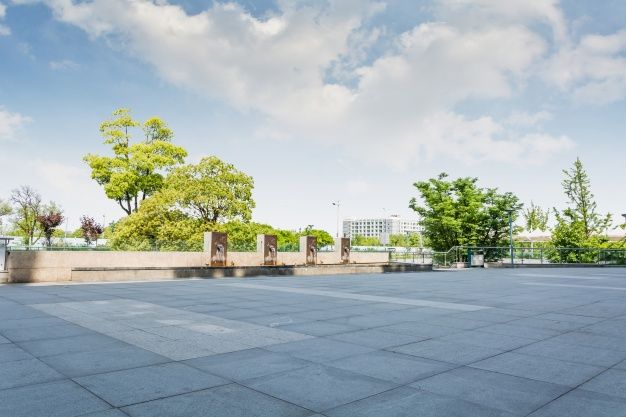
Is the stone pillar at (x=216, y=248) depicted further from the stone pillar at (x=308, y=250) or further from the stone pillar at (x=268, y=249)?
the stone pillar at (x=308, y=250)

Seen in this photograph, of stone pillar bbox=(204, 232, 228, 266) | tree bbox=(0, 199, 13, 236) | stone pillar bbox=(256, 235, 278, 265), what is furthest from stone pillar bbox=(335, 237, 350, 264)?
tree bbox=(0, 199, 13, 236)

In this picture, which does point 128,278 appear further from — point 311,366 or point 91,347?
point 311,366

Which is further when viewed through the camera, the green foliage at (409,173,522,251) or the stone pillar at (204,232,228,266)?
the green foliage at (409,173,522,251)

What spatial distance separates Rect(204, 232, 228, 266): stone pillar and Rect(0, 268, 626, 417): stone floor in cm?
1356

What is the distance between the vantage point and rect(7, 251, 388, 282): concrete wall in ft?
57.1

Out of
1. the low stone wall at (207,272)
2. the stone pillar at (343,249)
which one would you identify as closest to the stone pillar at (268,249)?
the low stone wall at (207,272)

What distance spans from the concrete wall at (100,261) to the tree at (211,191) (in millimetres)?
7721

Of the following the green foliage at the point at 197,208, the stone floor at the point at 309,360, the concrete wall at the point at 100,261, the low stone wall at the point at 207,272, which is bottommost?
the stone floor at the point at 309,360

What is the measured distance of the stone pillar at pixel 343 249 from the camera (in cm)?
3391

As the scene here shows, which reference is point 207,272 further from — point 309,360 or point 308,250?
point 309,360

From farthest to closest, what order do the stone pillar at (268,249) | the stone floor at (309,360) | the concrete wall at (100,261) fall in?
the stone pillar at (268,249) → the concrete wall at (100,261) → the stone floor at (309,360)

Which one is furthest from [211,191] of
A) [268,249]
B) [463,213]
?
[463,213]

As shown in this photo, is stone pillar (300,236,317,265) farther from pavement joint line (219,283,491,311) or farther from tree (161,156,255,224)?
pavement joint line (219,283,491,311)

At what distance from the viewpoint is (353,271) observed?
2772 centimetres
